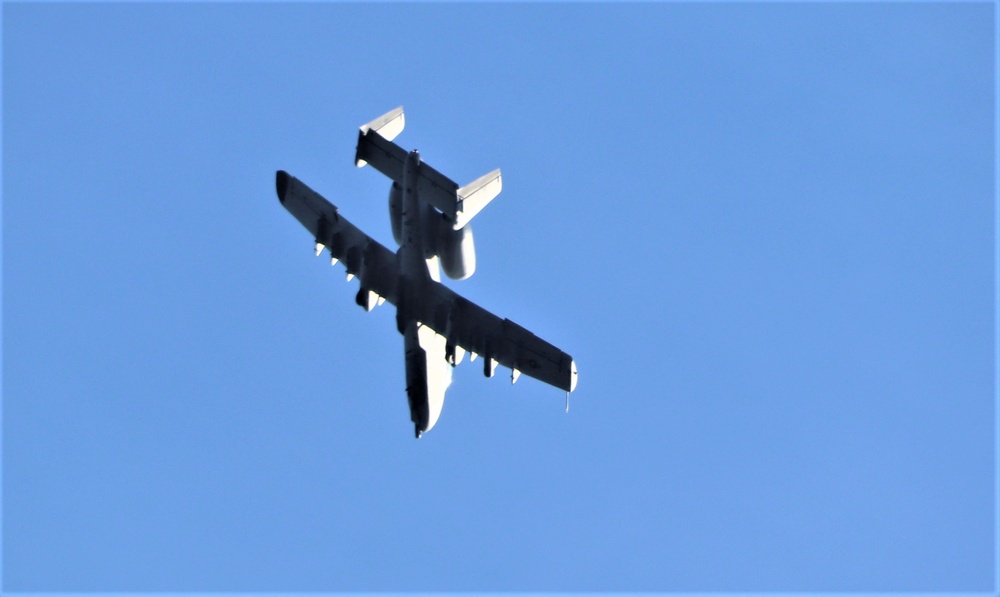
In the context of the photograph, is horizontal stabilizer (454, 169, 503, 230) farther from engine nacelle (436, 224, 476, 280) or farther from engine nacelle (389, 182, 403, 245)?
engine nacelle (389, 182, 403, 245)

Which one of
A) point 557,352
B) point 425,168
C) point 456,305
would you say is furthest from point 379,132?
point 557,352

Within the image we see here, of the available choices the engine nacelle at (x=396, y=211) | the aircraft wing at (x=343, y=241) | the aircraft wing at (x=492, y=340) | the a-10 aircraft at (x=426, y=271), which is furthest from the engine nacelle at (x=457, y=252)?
the aircraft wing at (x=343, y=241)

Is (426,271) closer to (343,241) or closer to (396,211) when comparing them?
(396,211)

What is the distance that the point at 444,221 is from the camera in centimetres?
4022

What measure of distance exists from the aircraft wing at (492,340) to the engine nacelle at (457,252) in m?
1.88

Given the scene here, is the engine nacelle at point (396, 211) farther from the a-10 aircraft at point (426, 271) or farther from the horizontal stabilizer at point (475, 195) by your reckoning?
the horizontal stabilizer at point (475, 195)

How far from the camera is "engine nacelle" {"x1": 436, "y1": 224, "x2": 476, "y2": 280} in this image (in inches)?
1555

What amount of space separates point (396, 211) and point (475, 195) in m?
2.64

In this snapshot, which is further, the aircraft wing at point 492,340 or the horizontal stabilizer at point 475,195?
the aircraft wing at point 492,340

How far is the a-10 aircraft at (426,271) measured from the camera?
40.3 metres

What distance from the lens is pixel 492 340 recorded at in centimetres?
4269

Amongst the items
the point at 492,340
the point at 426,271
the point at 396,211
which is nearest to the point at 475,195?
the point at 396,211

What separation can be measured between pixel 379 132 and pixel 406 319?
6.43m

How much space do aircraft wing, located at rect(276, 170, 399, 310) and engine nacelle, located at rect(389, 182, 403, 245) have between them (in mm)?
Result: 1317
